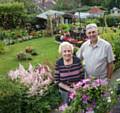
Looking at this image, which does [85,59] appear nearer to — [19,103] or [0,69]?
[19,103]

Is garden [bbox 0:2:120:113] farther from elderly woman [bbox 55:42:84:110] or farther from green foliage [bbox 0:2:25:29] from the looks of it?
green foliage [bbox 0:2:25:29]

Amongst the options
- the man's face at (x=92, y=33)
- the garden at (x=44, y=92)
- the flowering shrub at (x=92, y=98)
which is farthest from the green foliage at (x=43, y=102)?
the flowering shrub at (x=92, y=98)

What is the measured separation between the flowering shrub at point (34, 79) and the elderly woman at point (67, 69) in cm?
210

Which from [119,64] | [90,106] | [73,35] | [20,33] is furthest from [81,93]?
[20,33]

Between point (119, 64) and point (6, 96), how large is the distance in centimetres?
722

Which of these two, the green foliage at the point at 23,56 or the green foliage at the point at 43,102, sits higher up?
the green foliage at the point at 43,102

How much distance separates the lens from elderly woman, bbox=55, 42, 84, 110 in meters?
6.70

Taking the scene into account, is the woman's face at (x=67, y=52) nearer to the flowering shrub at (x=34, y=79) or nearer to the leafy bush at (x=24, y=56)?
the flowering shrub at (x=34, y=79)

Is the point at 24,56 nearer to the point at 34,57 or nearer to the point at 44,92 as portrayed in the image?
the point at 34,57

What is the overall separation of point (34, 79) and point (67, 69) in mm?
2497

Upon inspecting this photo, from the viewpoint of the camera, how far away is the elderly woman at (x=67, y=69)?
670cm

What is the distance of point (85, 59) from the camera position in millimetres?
6852

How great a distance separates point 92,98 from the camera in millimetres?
5582

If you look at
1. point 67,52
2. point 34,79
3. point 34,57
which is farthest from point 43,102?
point 34,57
